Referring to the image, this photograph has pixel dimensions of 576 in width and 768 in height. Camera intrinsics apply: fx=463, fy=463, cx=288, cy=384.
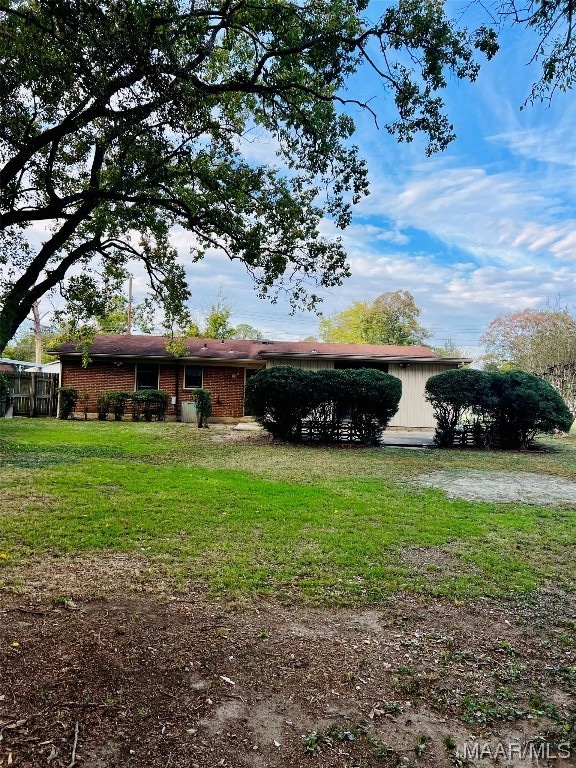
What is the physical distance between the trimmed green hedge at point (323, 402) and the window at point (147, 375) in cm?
730

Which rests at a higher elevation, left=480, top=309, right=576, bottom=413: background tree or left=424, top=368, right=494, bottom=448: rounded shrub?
left=480, top=309, right=576, bottom=413: background tree

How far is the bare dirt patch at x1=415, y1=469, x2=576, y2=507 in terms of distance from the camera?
6.84 m

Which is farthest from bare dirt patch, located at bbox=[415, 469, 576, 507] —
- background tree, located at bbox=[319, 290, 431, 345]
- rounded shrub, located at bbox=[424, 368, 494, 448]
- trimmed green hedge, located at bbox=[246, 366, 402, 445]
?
background tree, located at bbox=[319, 290, 431, 345]

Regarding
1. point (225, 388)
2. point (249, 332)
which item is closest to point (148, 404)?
point (225, 388)

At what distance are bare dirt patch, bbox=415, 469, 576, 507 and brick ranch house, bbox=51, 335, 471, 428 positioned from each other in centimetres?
961

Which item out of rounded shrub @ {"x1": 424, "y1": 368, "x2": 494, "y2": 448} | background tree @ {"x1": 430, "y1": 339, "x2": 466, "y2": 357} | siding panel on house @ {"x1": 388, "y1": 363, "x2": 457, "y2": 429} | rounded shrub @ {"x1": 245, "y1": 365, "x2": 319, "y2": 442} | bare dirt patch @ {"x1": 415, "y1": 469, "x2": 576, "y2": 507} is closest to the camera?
bare dirt patch @ {"x1": 415, "y1": 469, "x2": 576, "y2": 507}

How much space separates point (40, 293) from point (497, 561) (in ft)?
20.0

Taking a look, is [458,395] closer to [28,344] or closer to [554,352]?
[554,352]

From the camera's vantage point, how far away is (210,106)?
5691 millimetres

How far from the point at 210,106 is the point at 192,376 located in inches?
534

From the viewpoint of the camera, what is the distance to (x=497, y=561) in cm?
419

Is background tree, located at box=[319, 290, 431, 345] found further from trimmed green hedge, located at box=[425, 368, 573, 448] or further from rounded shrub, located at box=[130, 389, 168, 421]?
trimmed green hedge, located at box=[425, 368, 573, 448]

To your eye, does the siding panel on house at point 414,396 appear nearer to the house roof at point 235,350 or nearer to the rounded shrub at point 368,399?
the house roof at point 235,350

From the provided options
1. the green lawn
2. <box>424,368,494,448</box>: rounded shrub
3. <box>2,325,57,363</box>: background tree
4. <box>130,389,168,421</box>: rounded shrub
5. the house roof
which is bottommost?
the green lawn
